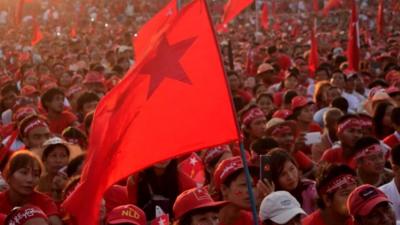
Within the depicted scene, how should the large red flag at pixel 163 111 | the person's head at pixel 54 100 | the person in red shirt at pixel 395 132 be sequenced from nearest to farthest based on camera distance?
the large red flag at pixel 163 111 → the person in red shirt at pixel 395 132 → the person's head at pixel 54 100

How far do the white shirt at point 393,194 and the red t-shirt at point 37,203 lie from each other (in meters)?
2.33

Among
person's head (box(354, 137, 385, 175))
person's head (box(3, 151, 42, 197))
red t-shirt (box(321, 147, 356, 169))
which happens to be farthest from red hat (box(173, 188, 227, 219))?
red t-shirt (box(321, 147, 356, 169))

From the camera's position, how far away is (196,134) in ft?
14.5

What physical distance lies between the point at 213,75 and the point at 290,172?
1511 mm

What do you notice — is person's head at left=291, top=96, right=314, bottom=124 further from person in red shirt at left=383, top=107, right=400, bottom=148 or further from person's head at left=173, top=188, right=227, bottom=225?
person's head at left=173, top=188, right=227, bottom=225

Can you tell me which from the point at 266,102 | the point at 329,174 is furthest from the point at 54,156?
the point at 266,102

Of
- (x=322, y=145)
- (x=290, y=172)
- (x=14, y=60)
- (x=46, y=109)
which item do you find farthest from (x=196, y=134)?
(x=14, y=60)

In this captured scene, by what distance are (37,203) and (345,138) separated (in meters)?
2.93

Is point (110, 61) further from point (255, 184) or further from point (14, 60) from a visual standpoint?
point (255, 184)

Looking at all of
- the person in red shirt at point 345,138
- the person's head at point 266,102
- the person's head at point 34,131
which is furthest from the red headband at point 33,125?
the person's head at point 266,102

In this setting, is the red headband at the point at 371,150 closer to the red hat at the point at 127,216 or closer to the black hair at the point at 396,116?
the black hair at the point at 396,116

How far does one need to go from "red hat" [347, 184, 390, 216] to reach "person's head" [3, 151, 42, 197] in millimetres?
2263

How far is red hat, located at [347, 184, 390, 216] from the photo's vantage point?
4.82 meters

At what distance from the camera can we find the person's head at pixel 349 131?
7.21 meters
